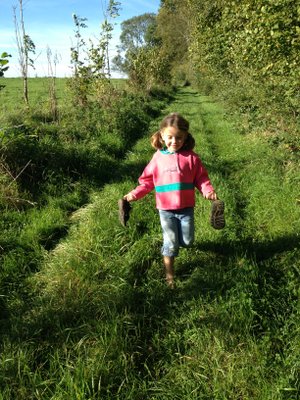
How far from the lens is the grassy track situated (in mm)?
2420

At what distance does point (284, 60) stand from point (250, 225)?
2.95 m

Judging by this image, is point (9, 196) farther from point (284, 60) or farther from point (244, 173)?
point (284, 60)

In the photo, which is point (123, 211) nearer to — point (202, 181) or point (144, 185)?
point (144, 185)

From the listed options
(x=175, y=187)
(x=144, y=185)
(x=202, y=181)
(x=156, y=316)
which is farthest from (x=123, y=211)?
(x=156, y=316)

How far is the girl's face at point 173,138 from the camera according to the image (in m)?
3.35

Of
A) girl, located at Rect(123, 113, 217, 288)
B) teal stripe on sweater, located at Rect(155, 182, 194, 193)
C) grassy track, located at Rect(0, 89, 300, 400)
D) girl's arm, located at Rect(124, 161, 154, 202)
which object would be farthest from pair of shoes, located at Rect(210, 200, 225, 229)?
girl's arm, located at Rect(124, 161, 154, 202)

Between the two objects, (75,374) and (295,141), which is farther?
(295,141)

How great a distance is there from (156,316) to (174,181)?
1254 mm

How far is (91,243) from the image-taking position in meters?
4.30

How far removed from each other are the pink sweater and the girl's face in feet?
0.26

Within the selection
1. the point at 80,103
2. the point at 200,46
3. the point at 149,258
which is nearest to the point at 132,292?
the point at 149,258

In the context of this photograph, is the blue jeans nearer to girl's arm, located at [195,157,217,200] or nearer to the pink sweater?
the pink sweater

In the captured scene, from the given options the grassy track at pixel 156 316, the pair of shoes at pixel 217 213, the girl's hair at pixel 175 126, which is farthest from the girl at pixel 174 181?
the grassy track at pixel 156 316

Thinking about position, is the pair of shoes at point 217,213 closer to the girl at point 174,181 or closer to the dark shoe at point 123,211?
the girl at point 174,181
